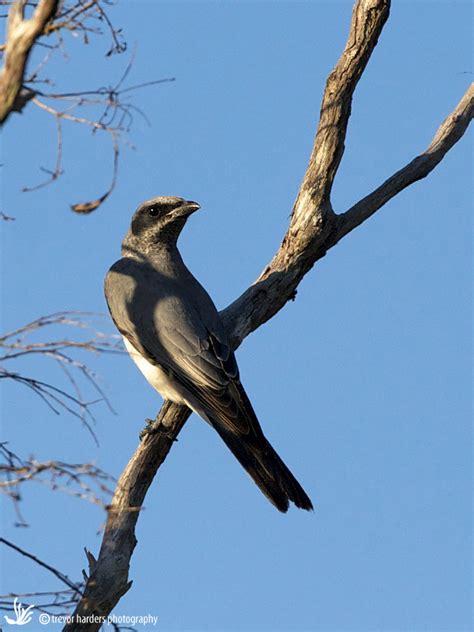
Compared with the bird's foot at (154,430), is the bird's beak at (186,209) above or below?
above

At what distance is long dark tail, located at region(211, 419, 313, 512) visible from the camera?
7.14m

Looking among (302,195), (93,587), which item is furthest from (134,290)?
(93,587)

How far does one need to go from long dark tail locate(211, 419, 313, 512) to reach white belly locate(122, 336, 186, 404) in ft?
2.00

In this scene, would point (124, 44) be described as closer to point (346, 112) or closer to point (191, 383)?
point (346, 112)

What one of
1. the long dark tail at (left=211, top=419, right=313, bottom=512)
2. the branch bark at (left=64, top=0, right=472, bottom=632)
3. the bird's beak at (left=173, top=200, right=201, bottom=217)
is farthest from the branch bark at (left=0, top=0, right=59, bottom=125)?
the bird's beak at (left=173, top=200, right=201, bottom=217)

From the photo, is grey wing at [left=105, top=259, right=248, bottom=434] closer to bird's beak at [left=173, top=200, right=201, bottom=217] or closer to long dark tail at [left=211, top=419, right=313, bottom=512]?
long dark tail at [left=211, top=419, right=313, bottom=512]

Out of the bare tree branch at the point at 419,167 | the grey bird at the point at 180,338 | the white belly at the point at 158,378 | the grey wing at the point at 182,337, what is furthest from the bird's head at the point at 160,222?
the bare tree branch at the point at 419,167

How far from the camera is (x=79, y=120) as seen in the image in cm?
451

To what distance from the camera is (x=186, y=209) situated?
877 centimetres

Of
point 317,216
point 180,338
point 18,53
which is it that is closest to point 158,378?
point 180,338

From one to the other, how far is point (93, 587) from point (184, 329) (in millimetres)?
2433

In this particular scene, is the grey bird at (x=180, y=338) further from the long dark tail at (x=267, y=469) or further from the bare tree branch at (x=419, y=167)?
the bare tree branch at (x=419, y=167)

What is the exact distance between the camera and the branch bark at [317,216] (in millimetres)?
7090

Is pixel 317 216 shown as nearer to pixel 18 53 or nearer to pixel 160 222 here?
pixel 160 222
